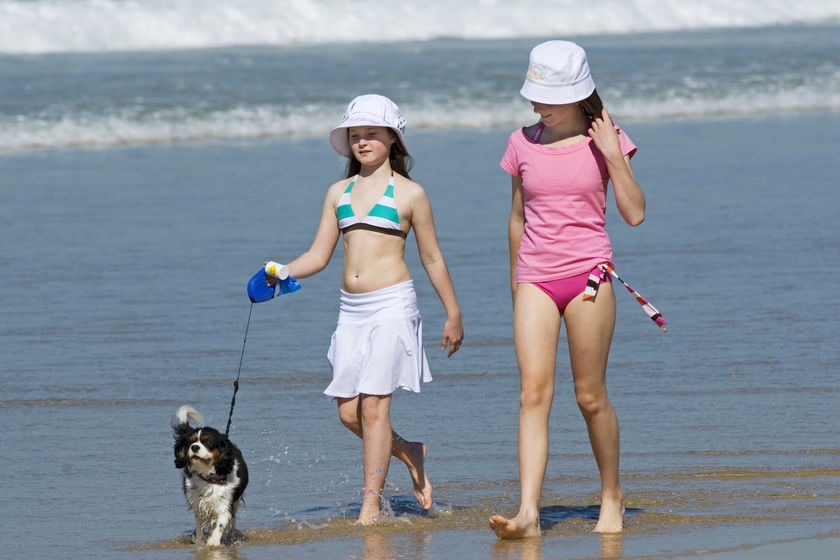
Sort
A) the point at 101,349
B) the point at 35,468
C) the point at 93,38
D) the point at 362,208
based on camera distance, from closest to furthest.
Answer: the point at 362,208, the point at 35,468, the point at 101,349, the point at 93,38

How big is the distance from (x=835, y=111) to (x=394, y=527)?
14.7 m

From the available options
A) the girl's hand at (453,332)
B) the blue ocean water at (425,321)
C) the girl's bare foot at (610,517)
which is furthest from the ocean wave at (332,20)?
the girl's bare foot at (610,517)

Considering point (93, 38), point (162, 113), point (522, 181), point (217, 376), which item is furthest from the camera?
point (93, 38)

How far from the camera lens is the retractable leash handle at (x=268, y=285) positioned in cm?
520

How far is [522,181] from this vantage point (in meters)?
4.95

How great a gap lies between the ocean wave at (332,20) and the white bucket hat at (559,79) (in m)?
22.4

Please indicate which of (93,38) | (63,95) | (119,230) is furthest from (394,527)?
(93,38)

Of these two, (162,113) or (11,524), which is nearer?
(11,524)

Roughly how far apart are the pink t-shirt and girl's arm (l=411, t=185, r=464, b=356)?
40 cm

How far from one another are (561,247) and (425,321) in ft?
11.8

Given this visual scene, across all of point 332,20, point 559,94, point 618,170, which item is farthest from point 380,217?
point 332,20

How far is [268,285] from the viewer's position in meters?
5.27

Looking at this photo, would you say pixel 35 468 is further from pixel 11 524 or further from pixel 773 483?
pixel 773 483

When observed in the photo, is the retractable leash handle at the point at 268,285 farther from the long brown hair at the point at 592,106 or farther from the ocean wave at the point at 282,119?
the ocean wave at the point at 282,119
